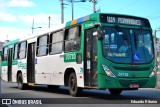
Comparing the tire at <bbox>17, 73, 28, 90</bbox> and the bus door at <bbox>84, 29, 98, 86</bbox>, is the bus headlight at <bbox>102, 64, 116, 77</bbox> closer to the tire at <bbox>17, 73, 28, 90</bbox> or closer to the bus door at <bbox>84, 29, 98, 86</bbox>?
the bus door at <bbox>84, 29, 98, 86</bbox>

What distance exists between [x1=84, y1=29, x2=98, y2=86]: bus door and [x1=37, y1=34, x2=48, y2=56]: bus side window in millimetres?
4429

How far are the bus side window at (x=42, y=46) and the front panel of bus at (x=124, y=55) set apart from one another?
5.41 m

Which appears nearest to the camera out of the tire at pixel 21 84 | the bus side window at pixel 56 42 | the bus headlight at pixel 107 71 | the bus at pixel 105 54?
the bus headlight at pixel 107 71

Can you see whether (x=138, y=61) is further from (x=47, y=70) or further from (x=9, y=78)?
(x=9, y=78)

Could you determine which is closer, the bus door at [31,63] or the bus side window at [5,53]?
the bus door at [31,63]

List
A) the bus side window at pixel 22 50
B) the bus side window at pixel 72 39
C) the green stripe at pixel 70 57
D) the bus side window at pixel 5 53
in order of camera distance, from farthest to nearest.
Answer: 1. the bus side window at pixel 5 53
2. the bus side window at pixel 22 50
3. the green stripe at pixel 70 57
4. the bus side window at pixel 72 39

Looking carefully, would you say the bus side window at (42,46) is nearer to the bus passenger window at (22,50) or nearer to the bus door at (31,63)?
the bus door at (31,63)

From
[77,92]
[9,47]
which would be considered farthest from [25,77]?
[77,92]

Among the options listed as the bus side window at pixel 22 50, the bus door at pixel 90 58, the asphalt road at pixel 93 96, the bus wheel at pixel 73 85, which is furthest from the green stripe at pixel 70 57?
the bus side window at pixel 22 50

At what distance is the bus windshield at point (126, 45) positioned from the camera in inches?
512

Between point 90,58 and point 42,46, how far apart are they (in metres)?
5.46

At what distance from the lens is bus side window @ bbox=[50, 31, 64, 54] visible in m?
16.3

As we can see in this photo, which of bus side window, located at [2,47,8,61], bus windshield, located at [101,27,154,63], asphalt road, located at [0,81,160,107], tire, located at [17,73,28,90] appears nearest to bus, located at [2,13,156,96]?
bus windshield, located at [101,27,154,63]

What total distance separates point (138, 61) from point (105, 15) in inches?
83.3
